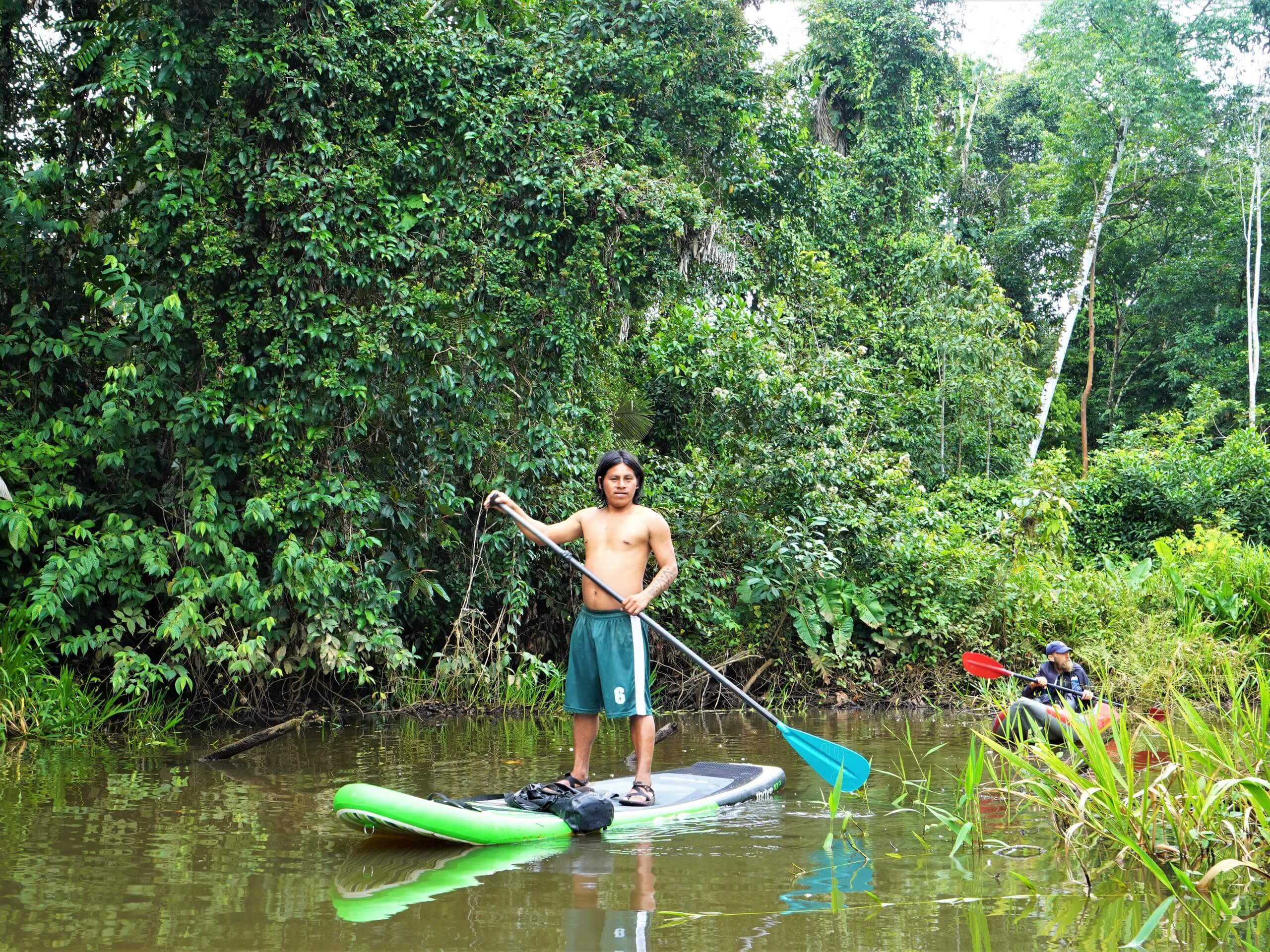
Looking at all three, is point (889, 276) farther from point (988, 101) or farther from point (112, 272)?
point (112, 272)

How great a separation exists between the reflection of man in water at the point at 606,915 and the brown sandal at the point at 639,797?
81 cm

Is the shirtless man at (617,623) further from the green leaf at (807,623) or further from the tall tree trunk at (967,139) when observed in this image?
the tall tree trunk at (967,139)

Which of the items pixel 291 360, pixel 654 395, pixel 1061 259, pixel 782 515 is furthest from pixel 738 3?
pixel 1061 259

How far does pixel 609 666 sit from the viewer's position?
4934 mm

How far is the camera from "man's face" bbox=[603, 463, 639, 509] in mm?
5054

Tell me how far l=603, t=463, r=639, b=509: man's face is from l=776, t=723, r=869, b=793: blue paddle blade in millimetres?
1315

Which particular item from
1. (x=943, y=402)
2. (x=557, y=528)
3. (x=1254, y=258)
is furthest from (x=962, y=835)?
(x=1254, y=258)

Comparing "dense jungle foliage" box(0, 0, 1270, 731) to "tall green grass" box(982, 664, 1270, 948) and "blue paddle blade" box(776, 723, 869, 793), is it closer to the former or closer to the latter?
"blue paddle blade" box(776, 723, 869, 793)

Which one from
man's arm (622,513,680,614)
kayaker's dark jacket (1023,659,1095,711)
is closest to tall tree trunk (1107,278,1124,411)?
kayaker's dark jacket (1023,659,1095,711)

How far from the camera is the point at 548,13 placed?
31.0 feet

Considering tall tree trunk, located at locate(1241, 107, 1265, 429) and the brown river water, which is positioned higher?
tall tree trunk, located at locate(1241, 107, 1265, 429)

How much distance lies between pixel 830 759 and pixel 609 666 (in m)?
1.18

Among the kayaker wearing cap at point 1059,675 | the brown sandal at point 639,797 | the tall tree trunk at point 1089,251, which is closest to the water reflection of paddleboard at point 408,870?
the brown sandal at point 639,797

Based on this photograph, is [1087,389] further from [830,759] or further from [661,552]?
[661,552]
